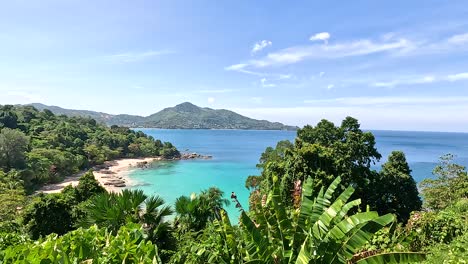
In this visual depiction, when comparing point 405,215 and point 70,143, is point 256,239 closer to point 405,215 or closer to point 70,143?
point 405,215

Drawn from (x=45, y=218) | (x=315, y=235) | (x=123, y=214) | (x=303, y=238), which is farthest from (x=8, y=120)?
(x=315, y=235)

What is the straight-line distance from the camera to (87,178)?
69.1ft

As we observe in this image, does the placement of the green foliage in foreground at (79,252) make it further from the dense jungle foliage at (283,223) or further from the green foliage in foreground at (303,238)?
the green foliage in foreground at (303,238)

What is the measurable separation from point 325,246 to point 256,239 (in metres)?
0.95

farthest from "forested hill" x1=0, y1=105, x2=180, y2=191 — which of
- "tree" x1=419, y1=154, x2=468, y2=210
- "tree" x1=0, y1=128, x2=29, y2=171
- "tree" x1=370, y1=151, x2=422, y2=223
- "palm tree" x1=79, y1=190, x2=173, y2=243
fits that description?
"tree" x1=419, y1=154, x2=468, y2=210

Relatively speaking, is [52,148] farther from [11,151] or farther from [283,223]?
[283,223]

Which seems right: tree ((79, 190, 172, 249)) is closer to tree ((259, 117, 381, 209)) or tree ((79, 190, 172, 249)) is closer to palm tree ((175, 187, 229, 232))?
palm tree ((175, 187, 229, 232))

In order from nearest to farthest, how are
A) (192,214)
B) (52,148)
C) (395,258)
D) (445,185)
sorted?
(395,258)
(192,214)
(445,185)
(52,148)

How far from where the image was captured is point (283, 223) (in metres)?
5.02

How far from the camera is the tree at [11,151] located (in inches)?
1694

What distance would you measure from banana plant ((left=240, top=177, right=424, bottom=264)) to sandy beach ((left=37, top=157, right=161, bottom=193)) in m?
36.0

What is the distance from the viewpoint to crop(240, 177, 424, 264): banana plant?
442 centimetres

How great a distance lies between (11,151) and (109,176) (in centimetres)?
1463

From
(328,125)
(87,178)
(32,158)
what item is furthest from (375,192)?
(32,158)
